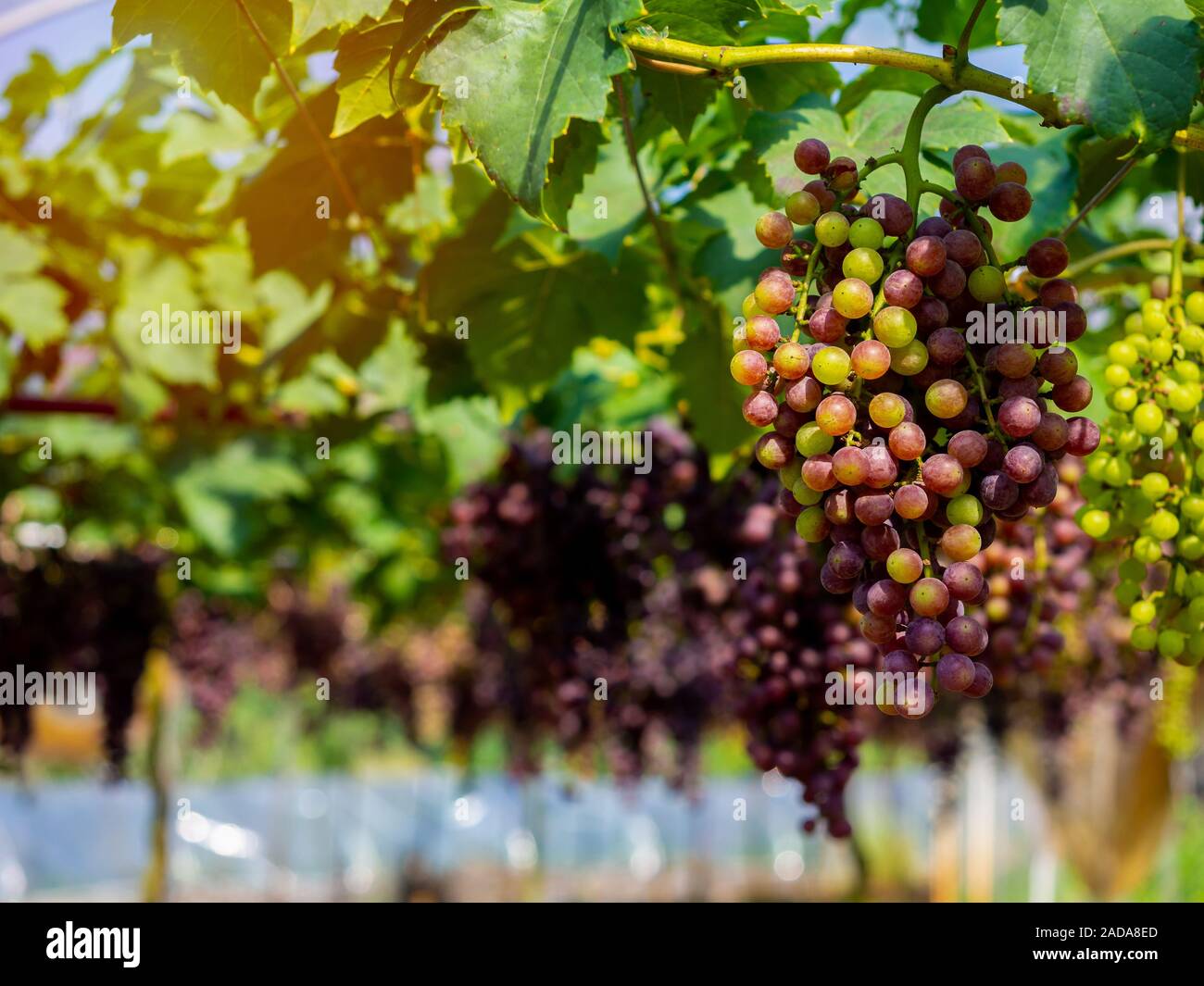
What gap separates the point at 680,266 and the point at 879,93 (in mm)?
578

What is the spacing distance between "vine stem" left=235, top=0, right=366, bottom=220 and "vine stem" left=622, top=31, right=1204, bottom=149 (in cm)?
46

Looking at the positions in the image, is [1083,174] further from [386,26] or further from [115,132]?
[115,132]

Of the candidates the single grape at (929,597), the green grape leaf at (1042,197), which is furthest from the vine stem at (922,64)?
the green grape leaf at (1042,197)

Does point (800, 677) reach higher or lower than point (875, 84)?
lower

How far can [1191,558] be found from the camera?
1263 mm

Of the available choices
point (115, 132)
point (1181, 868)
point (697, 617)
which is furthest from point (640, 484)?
point (1181, 868)

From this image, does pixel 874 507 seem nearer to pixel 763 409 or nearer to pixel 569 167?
pixel 763 409

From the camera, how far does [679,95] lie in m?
1.36

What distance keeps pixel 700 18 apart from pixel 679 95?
0.14 m

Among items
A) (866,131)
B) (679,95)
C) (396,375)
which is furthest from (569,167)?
(396,375)

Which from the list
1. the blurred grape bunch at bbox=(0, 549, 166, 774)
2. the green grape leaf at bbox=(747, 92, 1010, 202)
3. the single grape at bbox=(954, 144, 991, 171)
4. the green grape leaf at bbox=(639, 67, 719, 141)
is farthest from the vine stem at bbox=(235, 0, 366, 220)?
the blurred grape bunch at bbox=(0, 549, 166, 774)

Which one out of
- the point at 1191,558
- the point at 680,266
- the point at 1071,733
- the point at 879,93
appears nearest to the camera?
the point at 1191,558

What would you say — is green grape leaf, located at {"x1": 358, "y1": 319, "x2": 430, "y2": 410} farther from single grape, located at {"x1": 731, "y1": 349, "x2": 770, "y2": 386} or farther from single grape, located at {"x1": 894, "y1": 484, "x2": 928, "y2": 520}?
single grape, located at {"x1": 894, "y1": 484, "x2": 928, "y2": 520}

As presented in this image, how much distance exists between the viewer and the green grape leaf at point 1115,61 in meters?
1.02
